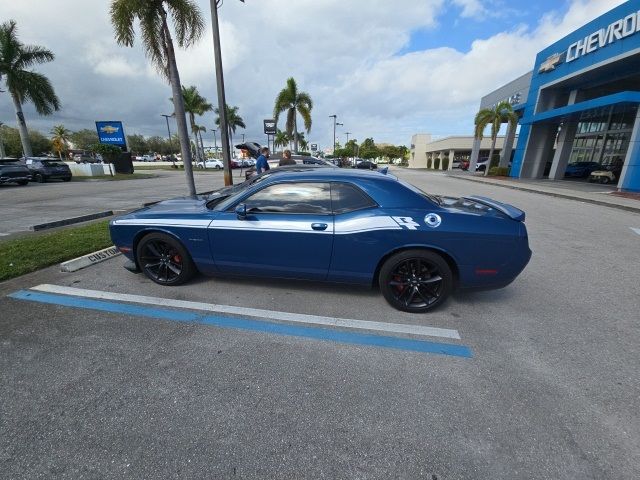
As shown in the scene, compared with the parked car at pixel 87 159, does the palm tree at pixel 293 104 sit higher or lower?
higher

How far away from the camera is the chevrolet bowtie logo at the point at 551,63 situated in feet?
64.3

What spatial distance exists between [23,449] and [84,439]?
31 cm

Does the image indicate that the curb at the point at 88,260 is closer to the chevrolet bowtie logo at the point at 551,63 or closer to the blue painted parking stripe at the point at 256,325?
the blue painted parking stripe at the point at 256,325

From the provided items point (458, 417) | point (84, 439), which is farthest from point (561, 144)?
point (84, 439)

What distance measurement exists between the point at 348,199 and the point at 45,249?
199 inches

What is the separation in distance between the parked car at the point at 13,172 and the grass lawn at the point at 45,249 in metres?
14.5

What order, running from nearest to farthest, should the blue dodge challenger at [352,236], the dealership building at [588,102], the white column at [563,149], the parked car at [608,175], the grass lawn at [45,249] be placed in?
the blue dodge challenger at [352,236] < the grass lawn at [45,249] < the dealership building at [588,102] < the parked car at [608,175] < the white column at [563,149]

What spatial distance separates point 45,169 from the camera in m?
18.0

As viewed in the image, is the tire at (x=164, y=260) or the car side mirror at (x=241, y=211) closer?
the car side mirror at (x=241, y=211)

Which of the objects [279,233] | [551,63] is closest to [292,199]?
[279,233]

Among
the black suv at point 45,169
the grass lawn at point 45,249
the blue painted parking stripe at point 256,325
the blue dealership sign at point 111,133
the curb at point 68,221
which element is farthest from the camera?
the blue dealership sign at point 111,133

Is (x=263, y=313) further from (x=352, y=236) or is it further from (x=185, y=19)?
(x=185, y=19)

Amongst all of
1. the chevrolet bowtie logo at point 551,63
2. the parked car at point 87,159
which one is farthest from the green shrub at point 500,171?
the parked car at point 87,159

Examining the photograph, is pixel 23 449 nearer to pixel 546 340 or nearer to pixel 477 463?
pixel 477 463
